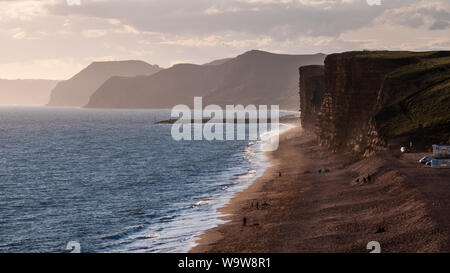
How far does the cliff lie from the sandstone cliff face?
40106 millimetres

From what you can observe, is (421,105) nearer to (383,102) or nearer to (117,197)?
(383,102)

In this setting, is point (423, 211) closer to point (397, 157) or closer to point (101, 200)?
point (397, 157)

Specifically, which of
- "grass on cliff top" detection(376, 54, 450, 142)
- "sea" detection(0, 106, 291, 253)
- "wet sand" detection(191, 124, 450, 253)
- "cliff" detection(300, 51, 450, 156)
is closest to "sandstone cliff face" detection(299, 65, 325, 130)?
"sea" detection(0, 106, 291, 253)

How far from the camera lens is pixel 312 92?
149m

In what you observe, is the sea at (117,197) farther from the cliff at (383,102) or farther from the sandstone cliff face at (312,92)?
the sandstone cliff face at (312,92)

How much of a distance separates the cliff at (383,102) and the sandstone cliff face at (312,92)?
4011 centimetres

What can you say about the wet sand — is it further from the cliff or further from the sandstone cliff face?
the sandstone cliff face

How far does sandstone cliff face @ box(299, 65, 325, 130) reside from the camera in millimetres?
142250

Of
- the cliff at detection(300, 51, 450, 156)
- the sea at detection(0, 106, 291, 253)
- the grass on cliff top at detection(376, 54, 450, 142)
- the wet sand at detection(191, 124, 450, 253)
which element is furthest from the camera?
→ the cliff at detection(300, 51, 450, 156)

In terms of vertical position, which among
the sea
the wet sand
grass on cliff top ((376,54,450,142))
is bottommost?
the sea

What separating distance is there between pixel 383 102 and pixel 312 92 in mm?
68627

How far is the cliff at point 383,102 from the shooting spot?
72.2m

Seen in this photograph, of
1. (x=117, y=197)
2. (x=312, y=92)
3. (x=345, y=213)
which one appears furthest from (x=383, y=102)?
(x=312, y=92)
